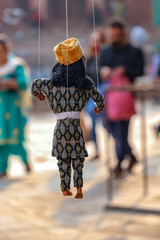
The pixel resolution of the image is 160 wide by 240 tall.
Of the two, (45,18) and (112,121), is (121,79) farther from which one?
(45,18)

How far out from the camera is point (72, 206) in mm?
8805

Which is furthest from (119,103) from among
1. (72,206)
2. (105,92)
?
(72,206)

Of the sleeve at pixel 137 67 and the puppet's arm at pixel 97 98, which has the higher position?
the sleeve at pixel 137 67

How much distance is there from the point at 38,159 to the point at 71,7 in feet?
Answer: 73.9

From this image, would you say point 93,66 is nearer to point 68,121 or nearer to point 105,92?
point 105,92

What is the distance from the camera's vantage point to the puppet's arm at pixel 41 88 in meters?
2.59

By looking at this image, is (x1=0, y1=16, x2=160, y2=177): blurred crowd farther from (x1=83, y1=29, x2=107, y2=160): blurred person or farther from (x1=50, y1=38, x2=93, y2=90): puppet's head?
(x1=50, y1=38, x2=93, y2=90): puppet's head

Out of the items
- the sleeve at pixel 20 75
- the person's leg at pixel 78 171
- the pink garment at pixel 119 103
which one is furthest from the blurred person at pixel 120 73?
the person's leg at pixel 78 171

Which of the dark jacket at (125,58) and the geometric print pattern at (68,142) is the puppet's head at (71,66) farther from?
the dark jacket at (125,58)

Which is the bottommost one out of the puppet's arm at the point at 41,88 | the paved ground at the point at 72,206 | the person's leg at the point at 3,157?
the paved ground at the point at 72,206

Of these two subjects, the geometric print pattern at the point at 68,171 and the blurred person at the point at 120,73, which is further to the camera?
the blurred person at the point at 120,73

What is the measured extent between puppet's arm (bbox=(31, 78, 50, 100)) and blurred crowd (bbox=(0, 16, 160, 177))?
443 cm

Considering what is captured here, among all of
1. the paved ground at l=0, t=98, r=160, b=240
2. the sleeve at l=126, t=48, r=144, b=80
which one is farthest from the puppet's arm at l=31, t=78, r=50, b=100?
the sleeve at l=126, t=48, r=144, b=80

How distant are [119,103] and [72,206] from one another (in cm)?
122
